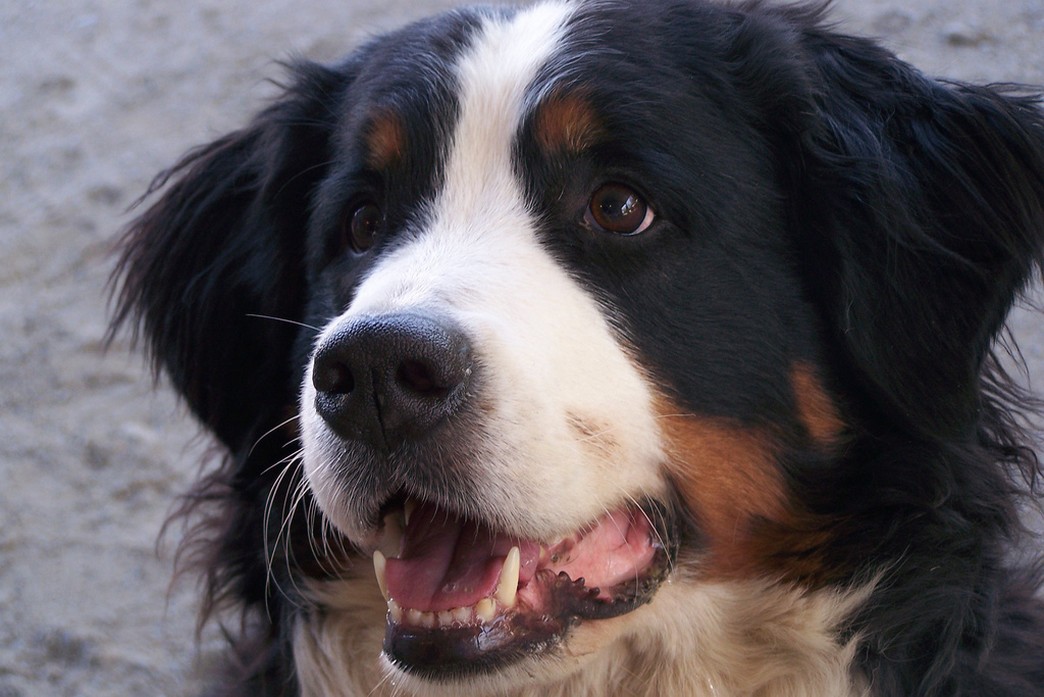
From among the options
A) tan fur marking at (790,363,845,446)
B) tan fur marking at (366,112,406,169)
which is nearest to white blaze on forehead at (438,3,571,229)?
tan fur marking at (366,112,406,169)

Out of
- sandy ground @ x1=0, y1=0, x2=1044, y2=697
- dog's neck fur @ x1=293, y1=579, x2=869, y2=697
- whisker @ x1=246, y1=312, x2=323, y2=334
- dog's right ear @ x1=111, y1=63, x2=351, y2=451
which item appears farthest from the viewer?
sandy ground @ x1=0, y1=0, x2=1044, y2=697

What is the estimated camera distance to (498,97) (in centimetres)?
237

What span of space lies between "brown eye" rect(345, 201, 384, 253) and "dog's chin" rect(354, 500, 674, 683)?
622 millimetres

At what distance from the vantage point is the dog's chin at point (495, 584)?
2062 millimetres

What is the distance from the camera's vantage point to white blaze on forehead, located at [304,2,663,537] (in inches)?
80.0

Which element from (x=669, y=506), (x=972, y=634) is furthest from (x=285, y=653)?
(x=972, y=634)

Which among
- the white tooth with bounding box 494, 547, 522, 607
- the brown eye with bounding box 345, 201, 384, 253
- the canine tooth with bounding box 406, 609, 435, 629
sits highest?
the brown eye with bounding box 345, 201, 384, 253

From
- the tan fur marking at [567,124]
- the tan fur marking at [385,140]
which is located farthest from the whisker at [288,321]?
the tan fur marking at [567,124]

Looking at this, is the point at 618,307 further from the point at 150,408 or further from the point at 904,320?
the point at 150,408

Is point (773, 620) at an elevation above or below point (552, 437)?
below

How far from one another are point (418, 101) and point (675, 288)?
0.66 metres

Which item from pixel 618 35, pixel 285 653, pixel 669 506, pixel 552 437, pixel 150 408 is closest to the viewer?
pixel 552 437

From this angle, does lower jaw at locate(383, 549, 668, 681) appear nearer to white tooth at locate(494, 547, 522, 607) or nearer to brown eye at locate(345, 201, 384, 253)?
white tooth at locate(494, 547, 522, 607)

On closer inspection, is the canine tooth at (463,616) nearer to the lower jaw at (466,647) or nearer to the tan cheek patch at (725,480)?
the lower jaw at (466,647)
